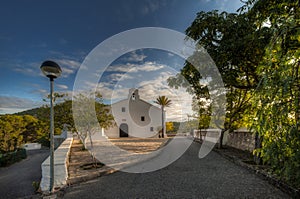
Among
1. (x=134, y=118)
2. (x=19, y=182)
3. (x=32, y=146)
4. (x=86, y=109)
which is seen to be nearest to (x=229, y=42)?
(x=86, y=109)

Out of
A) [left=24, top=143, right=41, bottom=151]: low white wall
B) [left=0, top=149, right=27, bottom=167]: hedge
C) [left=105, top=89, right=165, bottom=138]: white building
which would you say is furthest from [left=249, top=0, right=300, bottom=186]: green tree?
A: [left=24, top=143, right=41, bottom=151]: low white wall

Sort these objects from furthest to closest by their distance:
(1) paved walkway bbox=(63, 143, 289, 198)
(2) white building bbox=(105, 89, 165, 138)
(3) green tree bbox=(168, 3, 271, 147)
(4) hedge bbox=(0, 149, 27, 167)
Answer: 1. (2) white building bbox=(105, 89, 165, 138)
2. (4) hedge bbox=(0, 149, 27, 167)
3. (3) green tree bbox=(168, 3, 271, 147)
4. (1) paved walkway bbox=(63, 143, 289, 198)

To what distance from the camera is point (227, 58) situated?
545 centimetres

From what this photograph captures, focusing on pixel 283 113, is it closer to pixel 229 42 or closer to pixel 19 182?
pixel 229 42

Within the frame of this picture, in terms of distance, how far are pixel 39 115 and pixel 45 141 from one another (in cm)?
2057

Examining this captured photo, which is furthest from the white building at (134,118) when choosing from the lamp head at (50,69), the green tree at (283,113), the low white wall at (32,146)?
the green tree at (283,113)

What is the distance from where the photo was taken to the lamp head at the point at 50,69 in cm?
375

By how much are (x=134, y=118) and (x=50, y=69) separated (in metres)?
21.4

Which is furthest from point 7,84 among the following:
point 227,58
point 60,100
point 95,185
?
point 227,58

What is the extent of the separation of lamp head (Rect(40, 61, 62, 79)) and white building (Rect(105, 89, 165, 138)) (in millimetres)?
19956

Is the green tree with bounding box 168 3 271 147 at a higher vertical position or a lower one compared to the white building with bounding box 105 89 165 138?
higher

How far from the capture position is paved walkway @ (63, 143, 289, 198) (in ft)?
12.1

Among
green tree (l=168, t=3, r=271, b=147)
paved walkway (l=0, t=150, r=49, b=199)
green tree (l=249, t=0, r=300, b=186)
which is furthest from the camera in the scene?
green tree (l=168, t=3, r=271, b=147)

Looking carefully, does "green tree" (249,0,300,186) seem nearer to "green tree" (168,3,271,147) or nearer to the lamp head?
"green tree" (168,3,271,147)
